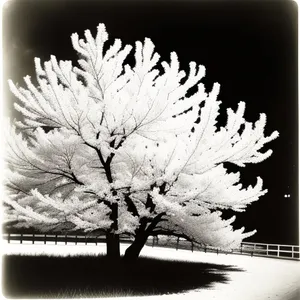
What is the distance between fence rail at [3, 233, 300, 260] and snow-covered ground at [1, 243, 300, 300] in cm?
9

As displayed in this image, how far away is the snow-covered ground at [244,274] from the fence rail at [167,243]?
0.09m

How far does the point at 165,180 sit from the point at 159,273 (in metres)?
1.25

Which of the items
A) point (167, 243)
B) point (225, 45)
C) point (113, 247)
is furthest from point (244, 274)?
point (225, 45)

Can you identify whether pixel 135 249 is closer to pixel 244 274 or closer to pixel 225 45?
pixel 244 274

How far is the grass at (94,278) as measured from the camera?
16.9 feet

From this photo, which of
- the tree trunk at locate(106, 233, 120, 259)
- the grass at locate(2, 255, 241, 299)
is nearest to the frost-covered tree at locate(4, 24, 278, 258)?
the tree trunk at locate(106, 233, 120, 259)

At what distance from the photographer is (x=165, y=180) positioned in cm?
531

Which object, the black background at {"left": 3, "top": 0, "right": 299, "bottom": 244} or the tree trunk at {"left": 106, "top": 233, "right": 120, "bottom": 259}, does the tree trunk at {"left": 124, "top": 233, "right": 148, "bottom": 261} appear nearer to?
the tree trunk at {"left": 106, "top": 233, "right": 120, "bottom": 259}

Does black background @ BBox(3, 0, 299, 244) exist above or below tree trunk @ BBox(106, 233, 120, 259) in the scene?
above

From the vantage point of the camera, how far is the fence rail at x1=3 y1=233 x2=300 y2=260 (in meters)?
5.96

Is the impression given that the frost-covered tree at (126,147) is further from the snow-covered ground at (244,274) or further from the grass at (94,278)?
the snow-covered ground at (244,274)

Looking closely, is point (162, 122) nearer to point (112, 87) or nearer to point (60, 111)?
point (112, 87)

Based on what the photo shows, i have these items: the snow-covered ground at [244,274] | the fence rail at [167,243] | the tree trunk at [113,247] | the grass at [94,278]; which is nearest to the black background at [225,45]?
the snow-covered ground at [244,274]

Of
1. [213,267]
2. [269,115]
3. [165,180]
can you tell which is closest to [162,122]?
[165,180]
